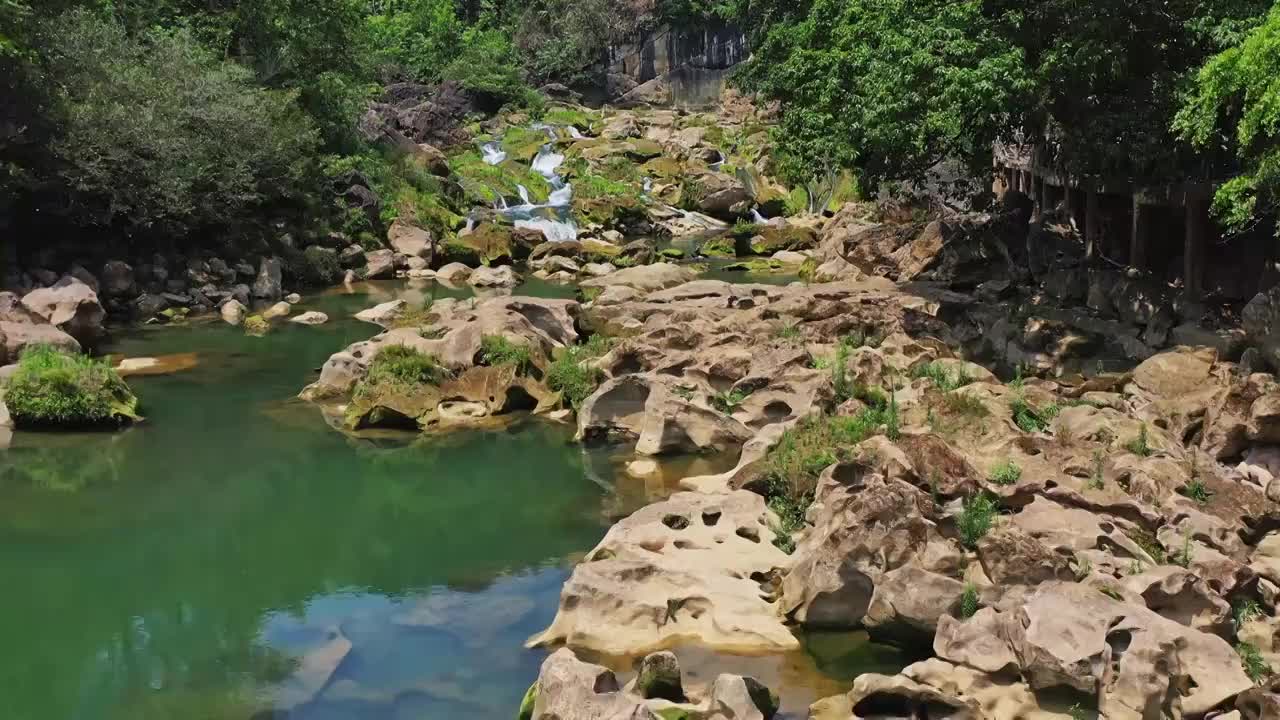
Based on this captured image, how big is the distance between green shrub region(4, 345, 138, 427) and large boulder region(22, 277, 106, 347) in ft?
12.9

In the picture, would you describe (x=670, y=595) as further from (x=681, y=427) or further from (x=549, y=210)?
(x=549, y=210)

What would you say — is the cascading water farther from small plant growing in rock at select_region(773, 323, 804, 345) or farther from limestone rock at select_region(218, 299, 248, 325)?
small plant growing in rock at select_region(773, 323, 804, 345)

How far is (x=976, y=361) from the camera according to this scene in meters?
20.6

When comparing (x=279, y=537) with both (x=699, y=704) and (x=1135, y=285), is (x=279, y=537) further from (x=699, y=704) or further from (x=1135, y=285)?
(x=1135, y=285)

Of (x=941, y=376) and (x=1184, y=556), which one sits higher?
(x=1184, y=556)

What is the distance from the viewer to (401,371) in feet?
64.1

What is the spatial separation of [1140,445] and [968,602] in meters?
4.31

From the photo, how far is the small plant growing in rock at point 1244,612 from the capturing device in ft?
34.4

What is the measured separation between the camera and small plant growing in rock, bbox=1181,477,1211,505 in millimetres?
12609

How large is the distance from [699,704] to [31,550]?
914cm

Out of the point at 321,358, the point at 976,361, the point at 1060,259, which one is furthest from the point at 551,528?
the point at 1060,259

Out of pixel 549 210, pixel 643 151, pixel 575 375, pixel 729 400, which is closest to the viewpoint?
pixel 729 400

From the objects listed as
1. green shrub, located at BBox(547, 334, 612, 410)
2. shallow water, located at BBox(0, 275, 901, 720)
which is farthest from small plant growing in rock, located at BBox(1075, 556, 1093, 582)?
green shrub, located at BBox(547, 334, 612, 410)

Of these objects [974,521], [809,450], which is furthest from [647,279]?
[974,521]
